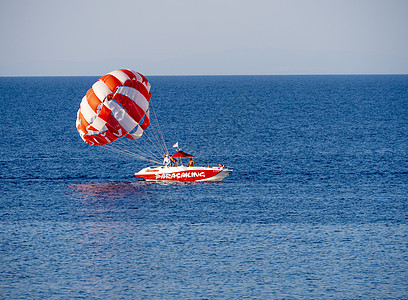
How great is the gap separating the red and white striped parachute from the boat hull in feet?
24.2

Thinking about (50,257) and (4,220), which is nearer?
(50,257)

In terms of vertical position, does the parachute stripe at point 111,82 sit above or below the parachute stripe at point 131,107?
above

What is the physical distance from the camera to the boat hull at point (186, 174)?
78188 millimetres

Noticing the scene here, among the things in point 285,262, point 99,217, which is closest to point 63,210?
point 99,217

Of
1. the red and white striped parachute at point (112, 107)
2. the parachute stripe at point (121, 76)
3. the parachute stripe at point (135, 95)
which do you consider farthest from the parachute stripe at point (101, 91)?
the parachute stripe at point (121, 76)

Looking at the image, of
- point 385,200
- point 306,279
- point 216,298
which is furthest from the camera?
point 385,200

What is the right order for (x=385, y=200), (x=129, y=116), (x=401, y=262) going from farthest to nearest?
(x=129, y=116) → (x=385, y=200) → (x=401, y=262)

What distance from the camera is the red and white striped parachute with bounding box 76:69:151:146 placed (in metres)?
71.4

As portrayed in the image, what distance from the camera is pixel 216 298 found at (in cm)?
4403

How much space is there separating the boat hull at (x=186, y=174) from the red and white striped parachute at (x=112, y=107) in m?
7.38

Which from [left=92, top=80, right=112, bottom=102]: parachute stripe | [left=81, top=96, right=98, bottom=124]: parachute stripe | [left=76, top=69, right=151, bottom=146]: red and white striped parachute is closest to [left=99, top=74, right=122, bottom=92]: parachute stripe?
[left=76, top=69, right=151, bottom=146]: red and white striped parachute

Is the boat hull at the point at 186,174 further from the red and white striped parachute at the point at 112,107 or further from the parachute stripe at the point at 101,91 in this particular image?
the parachute stripe at the point at 101,91

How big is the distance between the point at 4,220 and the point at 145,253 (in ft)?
59.6

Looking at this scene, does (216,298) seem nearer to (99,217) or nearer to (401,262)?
(401,262)
